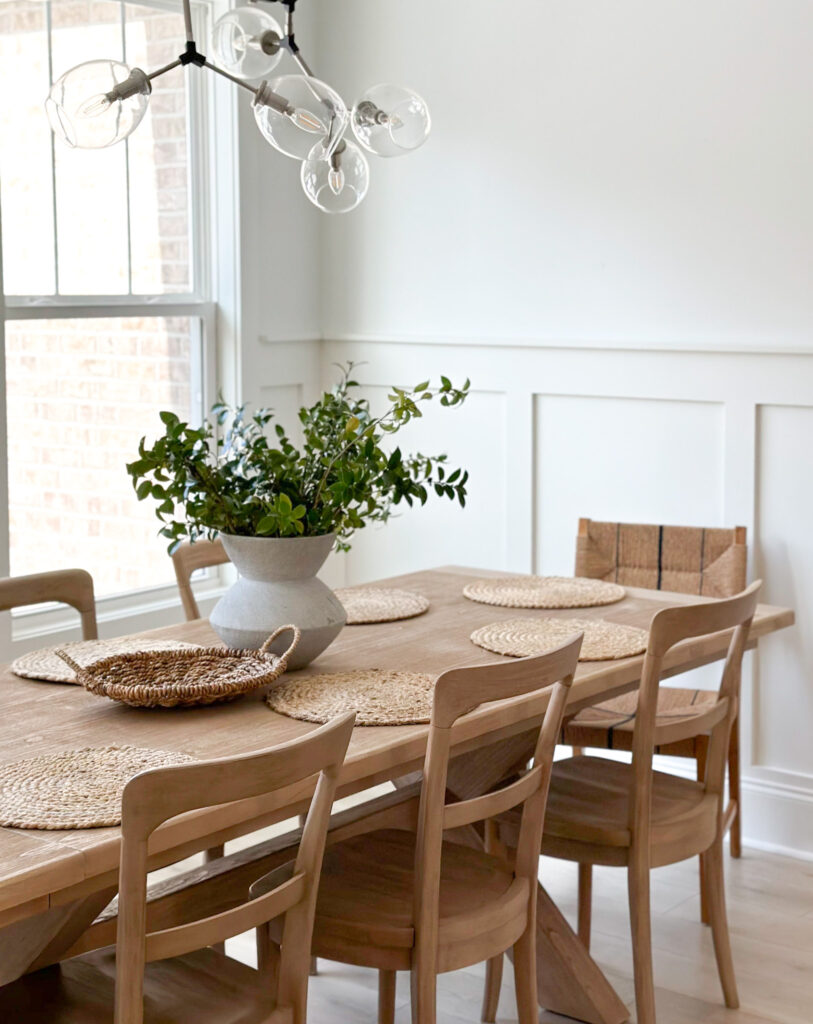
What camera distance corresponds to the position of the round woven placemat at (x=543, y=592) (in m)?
3.05

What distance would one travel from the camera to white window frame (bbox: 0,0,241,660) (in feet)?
13.2

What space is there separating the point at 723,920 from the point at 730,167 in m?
2.08

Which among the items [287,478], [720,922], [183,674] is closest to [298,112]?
[287,478]

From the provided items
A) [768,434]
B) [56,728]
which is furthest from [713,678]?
[56,728]

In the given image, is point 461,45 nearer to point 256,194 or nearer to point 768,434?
point 256,194

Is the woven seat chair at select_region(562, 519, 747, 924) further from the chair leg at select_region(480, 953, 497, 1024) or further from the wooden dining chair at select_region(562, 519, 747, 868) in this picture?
the chair leg at select_region(480, 953, 497, 1024)

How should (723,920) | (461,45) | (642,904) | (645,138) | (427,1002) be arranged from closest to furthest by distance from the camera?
1. (427,1002)
2. (642,904)
3. (723,920)
4. (645,138)
5. (461,45)

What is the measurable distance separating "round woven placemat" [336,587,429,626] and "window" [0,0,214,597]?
3.64 ft

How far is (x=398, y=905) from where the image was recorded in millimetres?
2148

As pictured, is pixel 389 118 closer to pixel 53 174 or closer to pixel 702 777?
pixel 53 174

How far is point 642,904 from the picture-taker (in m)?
2.58

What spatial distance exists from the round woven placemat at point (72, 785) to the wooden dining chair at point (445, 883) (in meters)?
0.34

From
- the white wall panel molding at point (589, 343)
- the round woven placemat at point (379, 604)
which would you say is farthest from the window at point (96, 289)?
the round woven placemat at point (379, 604)

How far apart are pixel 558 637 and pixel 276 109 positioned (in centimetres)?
120
